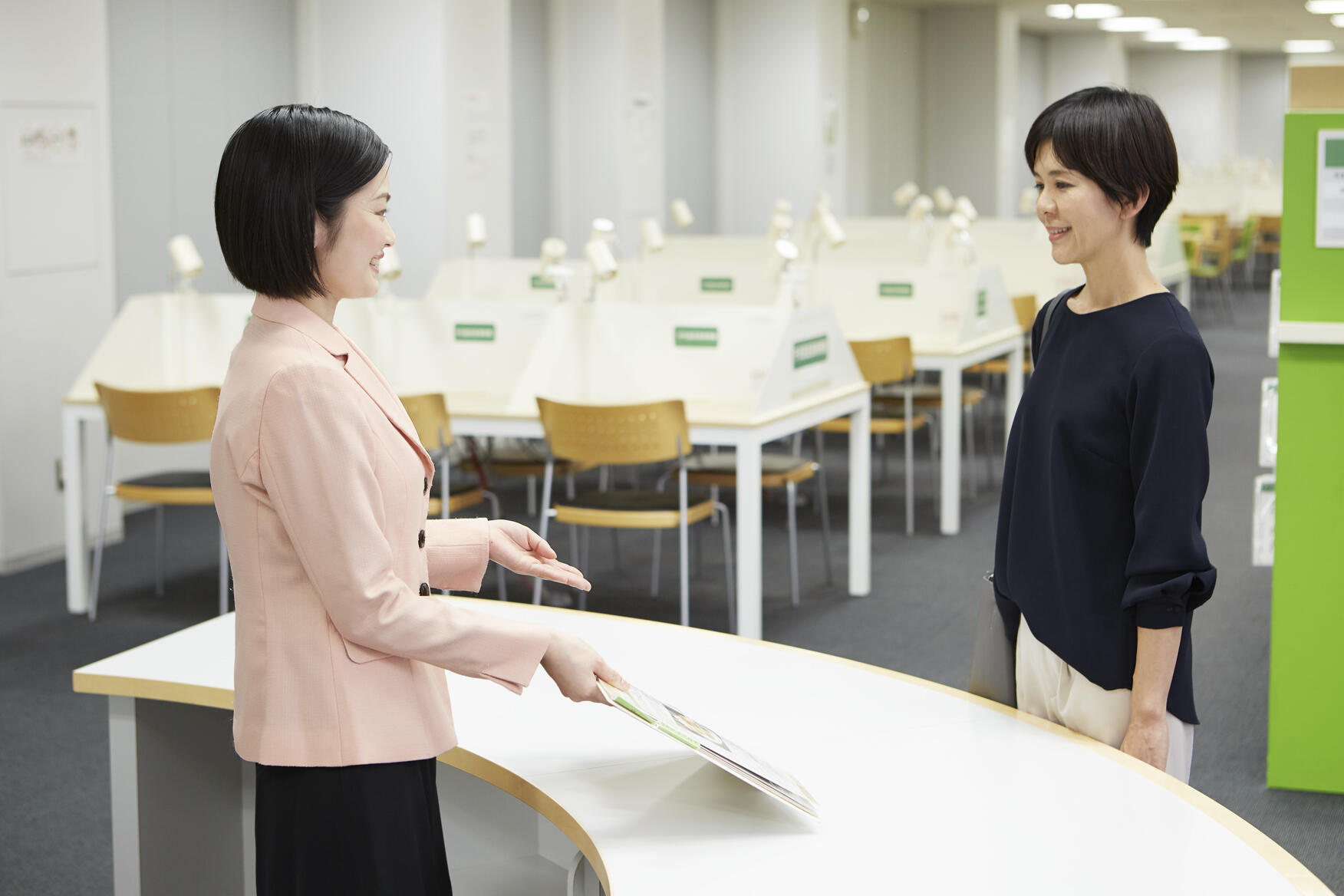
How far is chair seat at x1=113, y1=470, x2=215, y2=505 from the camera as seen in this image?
15.0 ft

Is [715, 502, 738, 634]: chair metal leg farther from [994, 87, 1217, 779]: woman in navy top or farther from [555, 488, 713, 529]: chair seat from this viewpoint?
[994, 87, 1217, 779]: woman in navy top

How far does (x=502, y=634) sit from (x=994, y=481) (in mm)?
5865

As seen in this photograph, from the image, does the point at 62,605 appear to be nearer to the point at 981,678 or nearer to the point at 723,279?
the point at 723,279

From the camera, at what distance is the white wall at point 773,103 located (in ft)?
37.0

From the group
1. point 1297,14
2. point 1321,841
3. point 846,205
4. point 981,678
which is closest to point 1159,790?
point 981,678

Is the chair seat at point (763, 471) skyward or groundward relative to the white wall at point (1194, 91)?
groundward

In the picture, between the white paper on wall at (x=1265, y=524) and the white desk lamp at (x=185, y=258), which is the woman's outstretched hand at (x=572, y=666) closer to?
the white paper on wall at (x=1265, y=524)

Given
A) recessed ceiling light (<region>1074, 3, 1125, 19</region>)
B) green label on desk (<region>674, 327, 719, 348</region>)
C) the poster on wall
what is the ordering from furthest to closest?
recessed ceiling light (<region>1074, 3, 1125, 19</region>), the poster on wall, green label on desk (<region>674, 327, 719, 348</region>)

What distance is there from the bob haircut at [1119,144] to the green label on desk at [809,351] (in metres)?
2.92

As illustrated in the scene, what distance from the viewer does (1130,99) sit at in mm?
1591

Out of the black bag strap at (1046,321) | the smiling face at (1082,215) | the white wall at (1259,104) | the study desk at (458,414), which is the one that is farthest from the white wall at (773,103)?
the white wall at (1259,104)

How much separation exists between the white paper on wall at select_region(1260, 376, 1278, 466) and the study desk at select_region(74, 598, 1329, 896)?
1.59 metres

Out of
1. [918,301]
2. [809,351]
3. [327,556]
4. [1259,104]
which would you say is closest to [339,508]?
[327,556]

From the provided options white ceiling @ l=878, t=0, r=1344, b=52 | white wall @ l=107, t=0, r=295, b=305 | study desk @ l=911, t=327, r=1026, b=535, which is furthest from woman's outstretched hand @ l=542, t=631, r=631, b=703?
white ceiling @ l=878, t=0, r=1344, b=52
